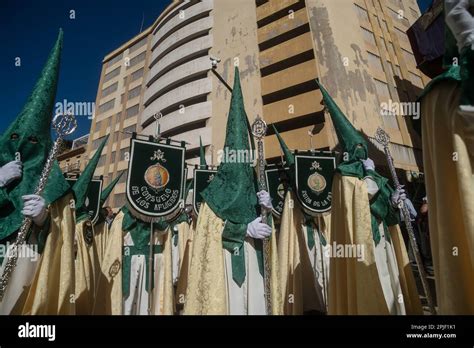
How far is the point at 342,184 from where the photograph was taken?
8.96 feet

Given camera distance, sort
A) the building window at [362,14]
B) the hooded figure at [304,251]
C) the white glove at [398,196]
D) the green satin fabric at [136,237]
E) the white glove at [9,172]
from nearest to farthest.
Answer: the white glove at [9,172] < the white glove at [398,196] < the green satin fabric at [136,237] < the hooded figure at [304,251] < the building window at [362,14]

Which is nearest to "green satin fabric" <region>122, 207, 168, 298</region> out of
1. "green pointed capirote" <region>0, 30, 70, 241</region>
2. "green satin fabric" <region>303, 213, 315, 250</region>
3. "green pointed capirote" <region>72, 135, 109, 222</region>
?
"green pointed capirote" <region>72, 135, 109, 222</region>

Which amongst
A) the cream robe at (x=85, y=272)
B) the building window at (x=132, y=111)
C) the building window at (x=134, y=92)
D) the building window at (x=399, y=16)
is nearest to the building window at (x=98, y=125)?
the building window at (x=132, y=111)

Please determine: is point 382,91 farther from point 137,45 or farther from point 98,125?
point 98,125

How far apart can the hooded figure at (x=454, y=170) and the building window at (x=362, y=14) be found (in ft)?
65.1

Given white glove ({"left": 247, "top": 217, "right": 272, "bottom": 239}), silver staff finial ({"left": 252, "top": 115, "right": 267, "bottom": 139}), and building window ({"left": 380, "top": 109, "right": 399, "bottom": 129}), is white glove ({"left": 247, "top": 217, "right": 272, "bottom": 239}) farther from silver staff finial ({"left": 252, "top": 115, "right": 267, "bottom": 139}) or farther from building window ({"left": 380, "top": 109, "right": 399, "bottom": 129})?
building window ({"left": 380, "top": 109, "right": 399, "bottom": 129})

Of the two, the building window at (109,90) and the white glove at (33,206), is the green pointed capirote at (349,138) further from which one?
the building window at (109,90)

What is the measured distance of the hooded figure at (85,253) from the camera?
3.37 meters

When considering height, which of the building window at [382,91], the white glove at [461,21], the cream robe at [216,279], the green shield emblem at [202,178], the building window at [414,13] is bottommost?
the cream robe at [216,279]

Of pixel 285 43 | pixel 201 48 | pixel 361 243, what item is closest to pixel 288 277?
pixel 361 243

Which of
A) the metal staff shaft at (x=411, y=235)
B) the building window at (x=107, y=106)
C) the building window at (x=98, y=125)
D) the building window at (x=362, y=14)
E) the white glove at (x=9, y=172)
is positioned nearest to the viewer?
the white glove at (x=9, y=172)

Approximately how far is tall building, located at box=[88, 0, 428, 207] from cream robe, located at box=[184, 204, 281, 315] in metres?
9.86
